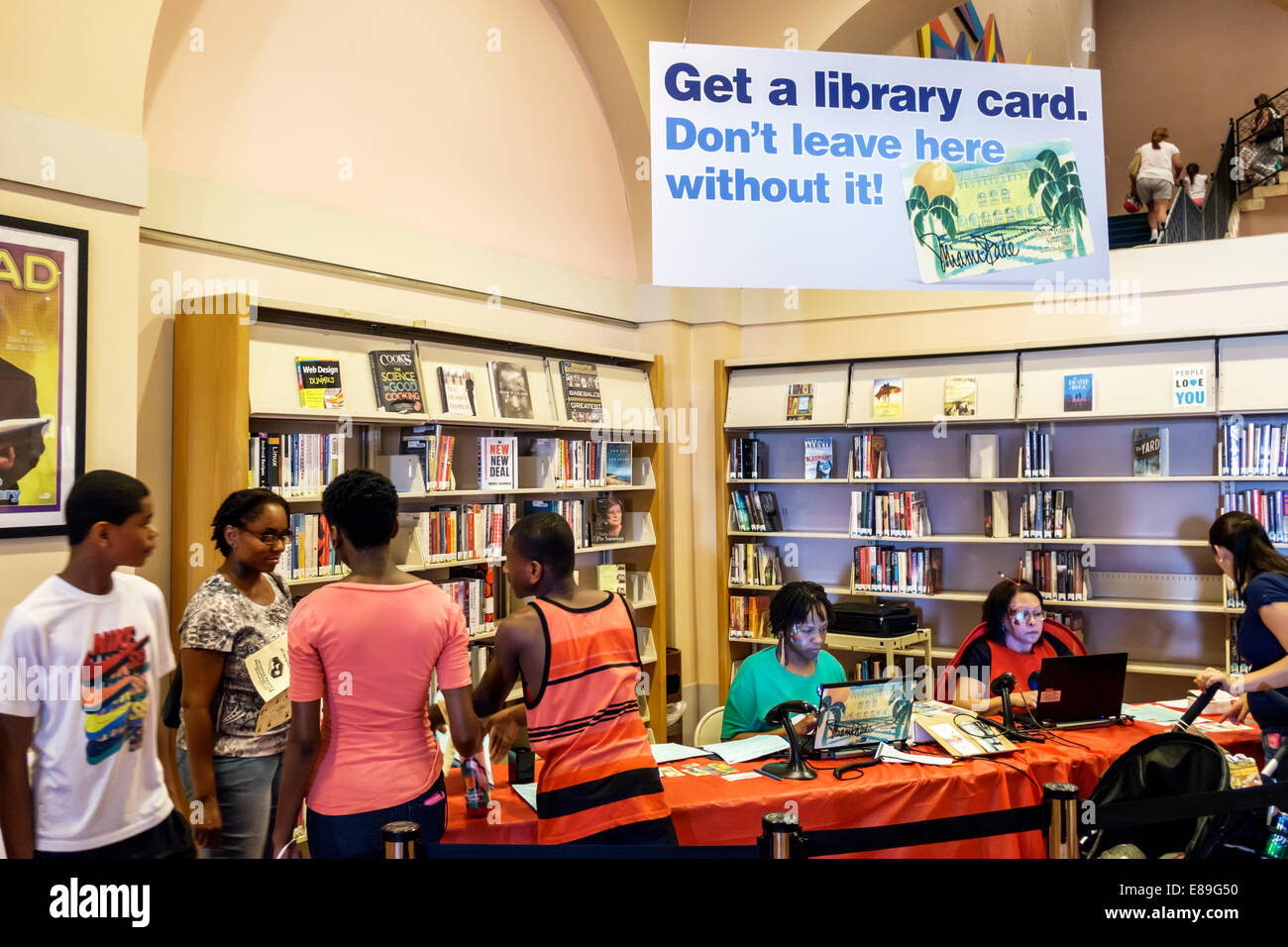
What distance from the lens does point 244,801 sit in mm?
2791

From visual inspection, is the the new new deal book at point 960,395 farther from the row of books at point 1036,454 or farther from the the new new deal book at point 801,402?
the the new new deal book at point 801,402

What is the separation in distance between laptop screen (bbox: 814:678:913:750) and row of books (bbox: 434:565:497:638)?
213 centimetres

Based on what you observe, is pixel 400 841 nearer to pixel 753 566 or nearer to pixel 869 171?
pixel 869 171

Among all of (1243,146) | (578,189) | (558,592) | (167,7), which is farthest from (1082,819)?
(1243,146)

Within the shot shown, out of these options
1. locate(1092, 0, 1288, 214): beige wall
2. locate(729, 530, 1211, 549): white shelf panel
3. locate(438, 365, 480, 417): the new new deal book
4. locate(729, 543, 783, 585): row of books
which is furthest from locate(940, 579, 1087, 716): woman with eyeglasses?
locate(1092, 0, 1288, 214): beige wall

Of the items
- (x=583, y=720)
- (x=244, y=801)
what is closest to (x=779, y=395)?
(x=583, y=720)

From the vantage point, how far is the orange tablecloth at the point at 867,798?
2906 millimetres

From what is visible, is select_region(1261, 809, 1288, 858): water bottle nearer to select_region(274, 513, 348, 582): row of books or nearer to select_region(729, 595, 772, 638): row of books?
select_region(274, 513, 348, 582): row of books

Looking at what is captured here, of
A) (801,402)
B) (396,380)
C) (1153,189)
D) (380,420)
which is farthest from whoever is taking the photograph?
(1153,189)

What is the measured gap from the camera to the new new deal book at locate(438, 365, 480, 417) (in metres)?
4.83

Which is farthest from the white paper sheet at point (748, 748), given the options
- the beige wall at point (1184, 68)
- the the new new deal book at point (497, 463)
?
the beige wall at point (1184, 68)

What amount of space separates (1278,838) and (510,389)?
3.89 metres
